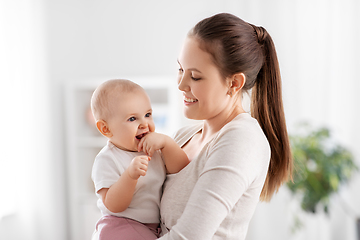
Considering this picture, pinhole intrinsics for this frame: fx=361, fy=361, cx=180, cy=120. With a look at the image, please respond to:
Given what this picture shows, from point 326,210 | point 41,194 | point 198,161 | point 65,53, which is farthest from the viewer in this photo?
point 65,53

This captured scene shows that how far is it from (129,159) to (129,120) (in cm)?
13

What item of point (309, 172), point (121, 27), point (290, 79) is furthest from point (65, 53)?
point (309, 172)

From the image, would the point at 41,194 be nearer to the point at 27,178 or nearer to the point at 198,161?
the point at 27,178

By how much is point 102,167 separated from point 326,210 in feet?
7.29

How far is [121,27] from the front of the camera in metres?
3.87

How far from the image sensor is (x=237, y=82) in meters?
1.15

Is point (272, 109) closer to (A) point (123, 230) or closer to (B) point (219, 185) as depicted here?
(B) point (219, 185)

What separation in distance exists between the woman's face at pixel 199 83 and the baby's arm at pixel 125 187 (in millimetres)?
244

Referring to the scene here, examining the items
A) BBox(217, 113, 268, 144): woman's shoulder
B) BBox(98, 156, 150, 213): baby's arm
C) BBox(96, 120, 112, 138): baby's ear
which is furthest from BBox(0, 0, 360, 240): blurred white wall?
BBox(217, 113, 268, 144): woman's shoulder

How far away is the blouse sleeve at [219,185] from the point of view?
92 cm

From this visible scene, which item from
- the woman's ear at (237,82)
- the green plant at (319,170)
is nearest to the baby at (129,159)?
the woman's ear at (237,82)

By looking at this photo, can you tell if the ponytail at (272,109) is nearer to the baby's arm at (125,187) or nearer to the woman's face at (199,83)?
the woman's face at (199,83)

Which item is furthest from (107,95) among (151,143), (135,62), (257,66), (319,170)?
(135,62)

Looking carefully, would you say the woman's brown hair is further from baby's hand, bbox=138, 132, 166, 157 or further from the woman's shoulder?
baby's hand, bbox=138, 132, 166, 157
